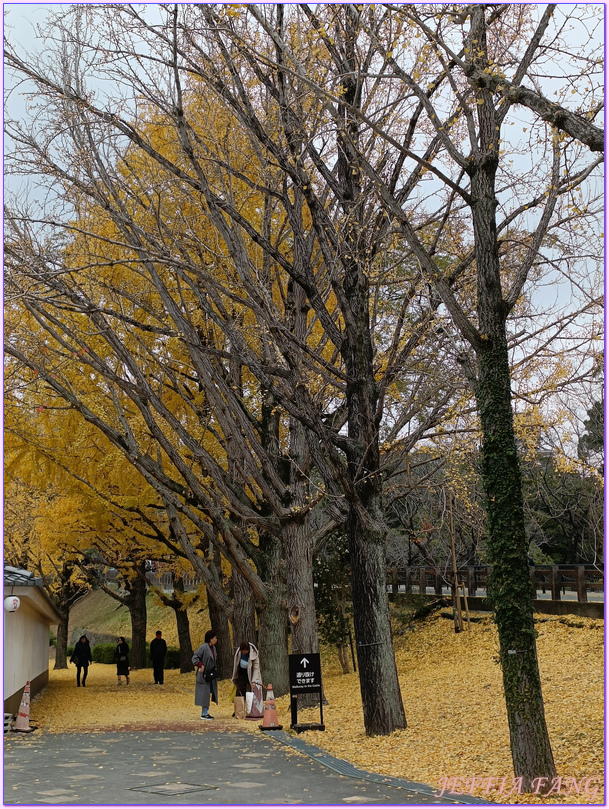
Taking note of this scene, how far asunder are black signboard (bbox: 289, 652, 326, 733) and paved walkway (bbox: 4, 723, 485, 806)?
1.47 feet

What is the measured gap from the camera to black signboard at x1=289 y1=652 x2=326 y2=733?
41.3 feet

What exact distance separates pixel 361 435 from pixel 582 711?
4710 millimetres

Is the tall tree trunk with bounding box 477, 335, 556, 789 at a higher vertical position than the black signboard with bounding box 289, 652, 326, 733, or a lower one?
higher

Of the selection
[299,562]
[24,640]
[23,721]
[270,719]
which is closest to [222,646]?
[24,640]

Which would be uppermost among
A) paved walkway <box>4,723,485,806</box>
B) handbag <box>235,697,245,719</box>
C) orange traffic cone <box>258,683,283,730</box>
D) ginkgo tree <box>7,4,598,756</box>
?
ginkgo tree <box>7,4,598,756</box>

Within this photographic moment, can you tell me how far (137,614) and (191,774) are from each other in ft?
73.3

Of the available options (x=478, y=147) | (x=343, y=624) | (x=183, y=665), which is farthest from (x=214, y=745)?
(x=183, y=665)

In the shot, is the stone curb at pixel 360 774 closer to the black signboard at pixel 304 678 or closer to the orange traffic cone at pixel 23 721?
the black signboard at pixel 304 678

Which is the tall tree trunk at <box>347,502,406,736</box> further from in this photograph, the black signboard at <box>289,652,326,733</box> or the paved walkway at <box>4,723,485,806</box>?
the black signboard at <box>289,652,326,733</box>

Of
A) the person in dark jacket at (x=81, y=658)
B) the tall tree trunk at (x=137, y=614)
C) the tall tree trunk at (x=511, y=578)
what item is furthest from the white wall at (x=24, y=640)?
the tall tree trunk at (x=511, y=578)

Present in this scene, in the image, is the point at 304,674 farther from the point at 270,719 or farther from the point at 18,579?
the point at 18,579

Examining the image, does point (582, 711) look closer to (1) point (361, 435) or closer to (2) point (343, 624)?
(1) point (361, 435)

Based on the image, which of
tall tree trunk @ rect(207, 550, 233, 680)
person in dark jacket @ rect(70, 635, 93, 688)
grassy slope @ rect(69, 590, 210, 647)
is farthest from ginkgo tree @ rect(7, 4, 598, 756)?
grassy slope @ rect(69, 590, 210, 647)

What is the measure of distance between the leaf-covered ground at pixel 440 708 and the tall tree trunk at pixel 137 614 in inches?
115
